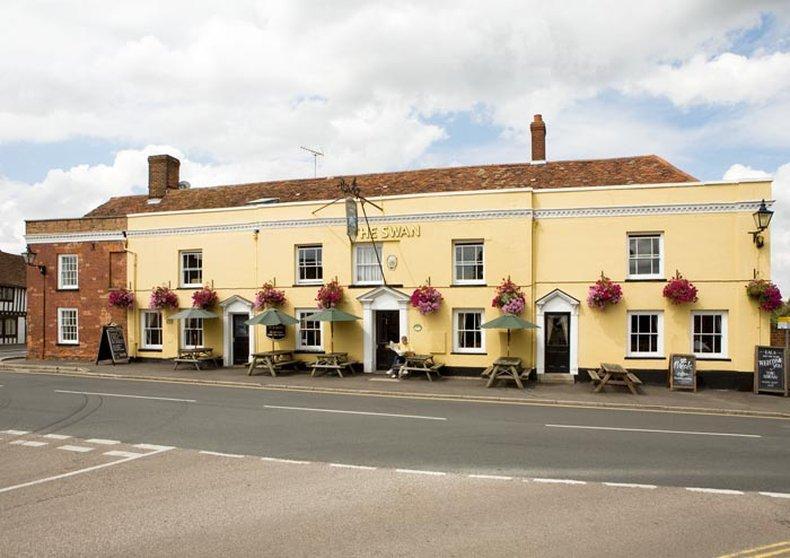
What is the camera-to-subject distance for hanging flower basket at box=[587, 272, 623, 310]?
1864cm

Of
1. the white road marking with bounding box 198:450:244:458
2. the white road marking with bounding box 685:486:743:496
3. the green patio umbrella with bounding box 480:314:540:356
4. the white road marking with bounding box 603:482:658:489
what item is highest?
the green patio umbrella with bounding box 480:314:540:356

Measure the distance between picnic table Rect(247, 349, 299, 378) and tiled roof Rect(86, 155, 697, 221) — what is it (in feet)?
21.1

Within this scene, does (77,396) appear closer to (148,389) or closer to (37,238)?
(148,389)

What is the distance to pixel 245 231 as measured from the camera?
23.3 meters

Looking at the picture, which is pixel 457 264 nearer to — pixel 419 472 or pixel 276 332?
pixel 276 332

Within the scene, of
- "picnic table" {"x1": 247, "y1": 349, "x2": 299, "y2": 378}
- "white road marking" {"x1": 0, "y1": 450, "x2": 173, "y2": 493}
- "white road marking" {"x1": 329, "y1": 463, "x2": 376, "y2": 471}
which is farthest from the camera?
"picnic table" {"x1": 247, "y1": 349, "x2": 299, "y2": 378}

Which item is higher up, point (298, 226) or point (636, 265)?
point (298, 226)

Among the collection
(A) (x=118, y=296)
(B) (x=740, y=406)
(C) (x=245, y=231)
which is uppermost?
(C) (x=245, y=231)

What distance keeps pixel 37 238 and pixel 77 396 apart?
558 inches

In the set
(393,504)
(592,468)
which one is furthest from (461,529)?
(592,468)

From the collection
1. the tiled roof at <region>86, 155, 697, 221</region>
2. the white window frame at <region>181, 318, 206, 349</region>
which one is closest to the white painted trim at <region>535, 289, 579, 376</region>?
the tiled roof at <region>86, 155, 697, 221</region>

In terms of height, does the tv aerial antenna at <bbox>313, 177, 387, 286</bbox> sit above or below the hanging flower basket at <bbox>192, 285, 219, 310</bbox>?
above

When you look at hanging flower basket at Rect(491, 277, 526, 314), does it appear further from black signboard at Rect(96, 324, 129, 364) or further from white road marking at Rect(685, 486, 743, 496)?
black signboard at Rect(96, 324, 129, 364)

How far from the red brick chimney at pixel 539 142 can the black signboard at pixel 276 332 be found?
1216 centimetres
